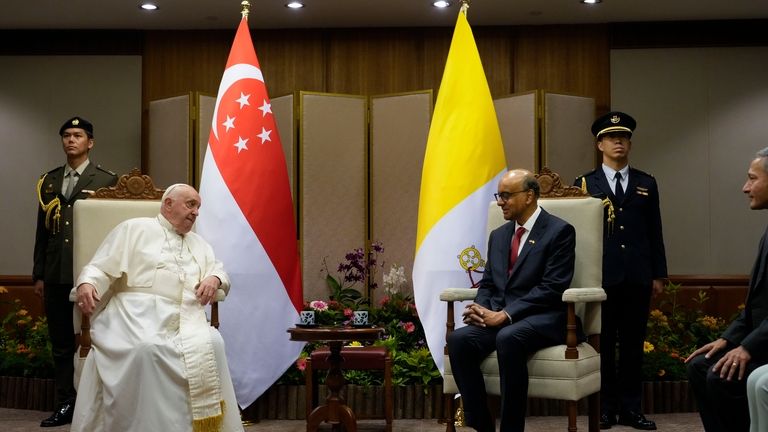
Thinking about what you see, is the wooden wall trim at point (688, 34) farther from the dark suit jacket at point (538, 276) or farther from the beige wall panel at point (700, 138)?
the dark suit jacket at point (538, 276)

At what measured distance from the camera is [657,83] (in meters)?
7.92

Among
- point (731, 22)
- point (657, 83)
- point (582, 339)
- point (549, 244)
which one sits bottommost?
point (582, 339)

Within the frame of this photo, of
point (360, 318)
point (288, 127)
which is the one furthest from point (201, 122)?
point (360, 318)

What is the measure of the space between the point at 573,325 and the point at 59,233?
309 cm

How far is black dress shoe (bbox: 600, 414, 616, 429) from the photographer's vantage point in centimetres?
495

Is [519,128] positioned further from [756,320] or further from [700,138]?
[756,320]

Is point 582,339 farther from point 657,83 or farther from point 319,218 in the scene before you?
point 657,83

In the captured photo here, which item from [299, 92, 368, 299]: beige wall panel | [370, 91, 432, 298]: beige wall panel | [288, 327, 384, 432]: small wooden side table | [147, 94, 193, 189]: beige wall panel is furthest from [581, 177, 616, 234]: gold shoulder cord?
[147, 94, 193, 189]: beige wall panel

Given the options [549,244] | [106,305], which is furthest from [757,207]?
[106,305]

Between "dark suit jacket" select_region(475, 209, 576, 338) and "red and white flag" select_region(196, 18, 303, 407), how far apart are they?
1.52 meters

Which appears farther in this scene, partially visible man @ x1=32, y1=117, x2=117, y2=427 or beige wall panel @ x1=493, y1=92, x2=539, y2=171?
beige wall panel @ x1=493, y1=92, x2=539, y2=171

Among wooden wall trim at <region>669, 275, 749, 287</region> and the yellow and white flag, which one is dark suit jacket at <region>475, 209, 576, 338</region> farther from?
wooden wall trim at <region>669, 275, 749, 287</region>

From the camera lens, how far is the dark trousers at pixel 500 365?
12.8 feet

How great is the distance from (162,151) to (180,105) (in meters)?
0.45
